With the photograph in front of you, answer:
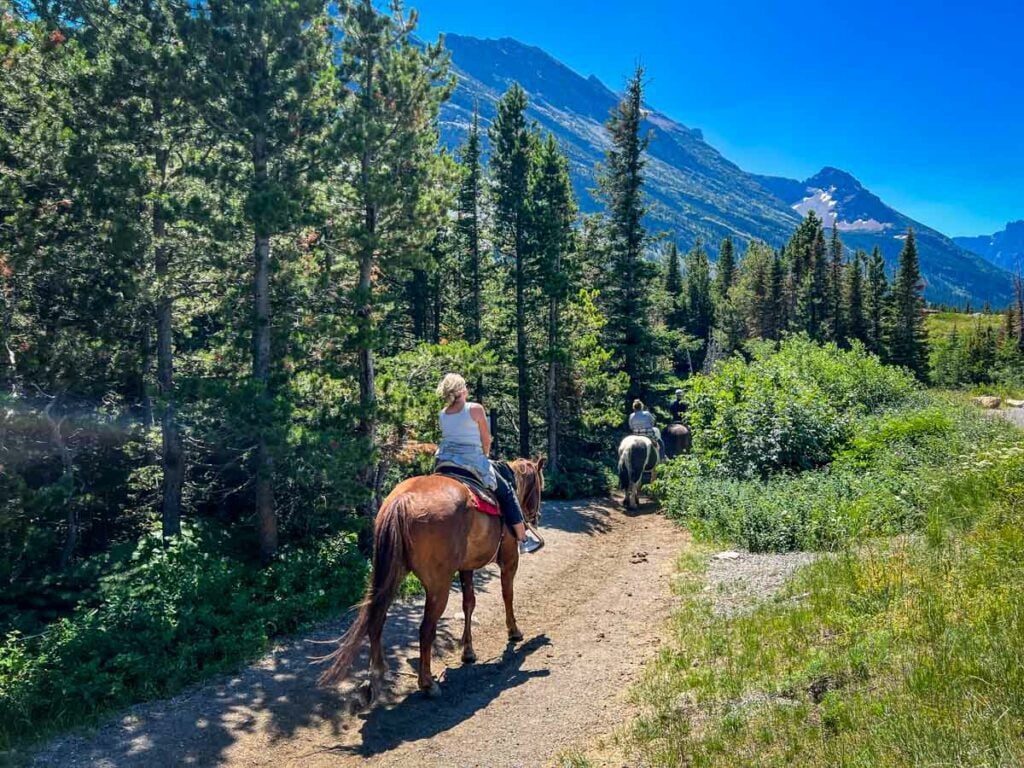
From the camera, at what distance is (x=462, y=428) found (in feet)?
25.6

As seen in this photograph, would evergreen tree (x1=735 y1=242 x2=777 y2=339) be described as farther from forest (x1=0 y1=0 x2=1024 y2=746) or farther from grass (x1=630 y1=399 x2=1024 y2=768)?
grass (x1=630 y1=399 x2=1024 y2=768)

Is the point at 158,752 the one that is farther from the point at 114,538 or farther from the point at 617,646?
the point at 114,538

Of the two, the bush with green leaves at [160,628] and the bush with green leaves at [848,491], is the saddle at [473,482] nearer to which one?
the bush with green leaves at [160,628]

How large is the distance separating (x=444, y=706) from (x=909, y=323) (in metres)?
68.8

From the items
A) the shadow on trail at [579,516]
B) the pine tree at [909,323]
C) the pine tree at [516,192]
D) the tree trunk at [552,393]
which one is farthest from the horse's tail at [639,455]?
the pine tree at [909,323]

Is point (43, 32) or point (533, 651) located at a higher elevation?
point (43, 32)

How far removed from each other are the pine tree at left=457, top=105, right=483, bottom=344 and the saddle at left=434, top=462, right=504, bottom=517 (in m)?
18.6

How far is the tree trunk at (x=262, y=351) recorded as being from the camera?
1073 centimetres

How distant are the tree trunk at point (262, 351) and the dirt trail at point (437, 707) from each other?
3.10 metres

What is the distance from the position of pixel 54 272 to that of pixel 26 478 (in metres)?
4.05

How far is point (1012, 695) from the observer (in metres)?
3.92

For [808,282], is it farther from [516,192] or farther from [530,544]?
[530,544]

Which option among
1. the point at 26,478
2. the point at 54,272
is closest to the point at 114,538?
the point at 26,478

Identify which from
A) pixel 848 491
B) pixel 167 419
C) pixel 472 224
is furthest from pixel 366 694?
pixel 472 224
